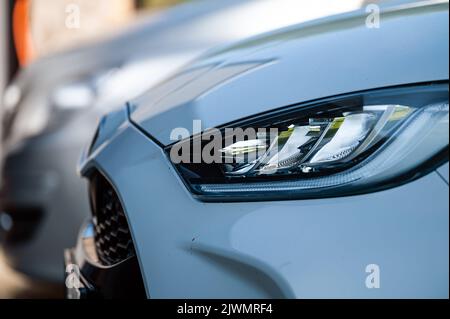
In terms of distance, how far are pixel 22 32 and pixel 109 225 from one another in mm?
4815

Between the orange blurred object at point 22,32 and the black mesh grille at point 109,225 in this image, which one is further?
the orange blurred object at point 22,32

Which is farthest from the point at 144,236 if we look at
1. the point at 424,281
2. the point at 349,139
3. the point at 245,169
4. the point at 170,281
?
the point at 424,281

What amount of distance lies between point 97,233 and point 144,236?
19.1 inches

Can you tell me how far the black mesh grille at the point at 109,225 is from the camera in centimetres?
175

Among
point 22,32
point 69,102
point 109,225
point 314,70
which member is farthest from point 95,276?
point 22,32

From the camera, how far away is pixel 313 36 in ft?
5.95

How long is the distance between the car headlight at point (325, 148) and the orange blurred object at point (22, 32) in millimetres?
4917

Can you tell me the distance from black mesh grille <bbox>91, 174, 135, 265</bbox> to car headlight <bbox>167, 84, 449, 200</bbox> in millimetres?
263

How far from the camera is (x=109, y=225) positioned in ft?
6.19

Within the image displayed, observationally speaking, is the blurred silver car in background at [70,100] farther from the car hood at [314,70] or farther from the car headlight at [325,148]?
the car headlight at [325,148]

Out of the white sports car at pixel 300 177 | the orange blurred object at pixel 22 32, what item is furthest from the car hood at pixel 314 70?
the orange blurred object at pixel 22 32

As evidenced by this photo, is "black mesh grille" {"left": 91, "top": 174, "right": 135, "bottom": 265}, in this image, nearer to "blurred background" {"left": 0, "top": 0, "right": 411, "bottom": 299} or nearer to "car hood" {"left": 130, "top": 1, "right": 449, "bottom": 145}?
"car hood" {"left": 130, "top": 1, "right": 449, "bottom": 145}

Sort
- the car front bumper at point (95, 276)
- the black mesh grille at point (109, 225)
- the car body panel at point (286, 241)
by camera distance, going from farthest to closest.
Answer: the black mesh grille at point (109, 225) < the car front bumper at point (95, 276) < the car body panel at point (286, 241)
